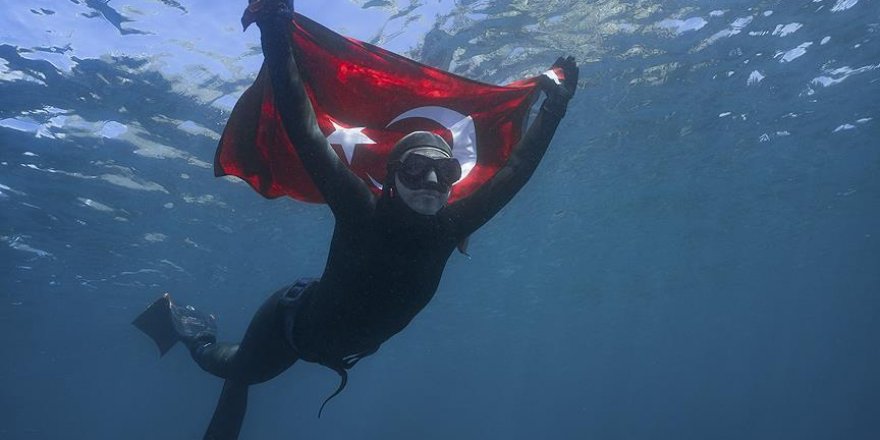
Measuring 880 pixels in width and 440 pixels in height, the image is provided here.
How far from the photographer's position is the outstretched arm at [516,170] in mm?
3891

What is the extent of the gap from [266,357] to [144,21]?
368 inches

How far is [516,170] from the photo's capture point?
3949 millimetres

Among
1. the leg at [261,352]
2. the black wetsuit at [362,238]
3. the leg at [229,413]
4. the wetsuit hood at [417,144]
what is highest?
the wetsuit hood at [417,144]

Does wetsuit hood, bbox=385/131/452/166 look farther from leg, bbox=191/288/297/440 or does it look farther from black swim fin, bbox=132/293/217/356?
black swim fin, bbox=132/293/217/356

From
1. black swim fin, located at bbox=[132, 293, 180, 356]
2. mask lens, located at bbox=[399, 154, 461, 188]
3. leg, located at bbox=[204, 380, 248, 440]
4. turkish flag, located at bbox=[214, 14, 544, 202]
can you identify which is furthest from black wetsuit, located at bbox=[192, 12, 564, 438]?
black swim fin, located at bbox=[132, 293, 180, 356]

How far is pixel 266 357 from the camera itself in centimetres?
523

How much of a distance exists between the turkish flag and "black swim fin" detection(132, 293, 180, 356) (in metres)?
4.03

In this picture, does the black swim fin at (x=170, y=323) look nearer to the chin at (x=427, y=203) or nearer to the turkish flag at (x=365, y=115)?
the turkish flag at (x=365, y=115)

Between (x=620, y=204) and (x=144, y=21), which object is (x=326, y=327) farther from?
(x=620, y=204)

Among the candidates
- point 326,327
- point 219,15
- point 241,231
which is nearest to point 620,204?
point 241,231

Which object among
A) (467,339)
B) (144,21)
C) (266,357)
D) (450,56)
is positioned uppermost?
(450,56)

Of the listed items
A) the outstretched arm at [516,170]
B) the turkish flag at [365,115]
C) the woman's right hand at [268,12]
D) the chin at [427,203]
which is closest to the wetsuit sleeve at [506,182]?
the outstretched arm at [516,170]

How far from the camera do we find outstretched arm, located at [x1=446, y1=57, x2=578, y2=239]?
3.89 m

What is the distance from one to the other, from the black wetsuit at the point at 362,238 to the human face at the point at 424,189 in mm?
77
